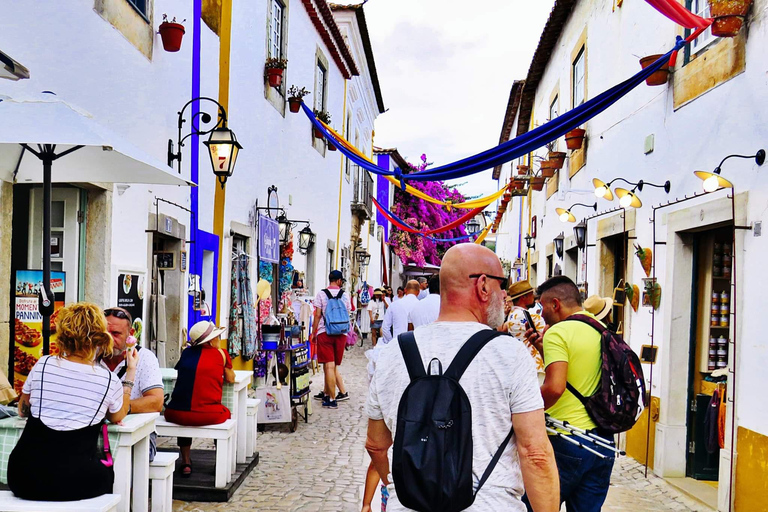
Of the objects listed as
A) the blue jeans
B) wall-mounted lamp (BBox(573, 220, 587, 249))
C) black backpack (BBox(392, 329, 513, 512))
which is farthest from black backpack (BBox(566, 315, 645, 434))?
wall-mounted lamp (BBox(573, 220, 587, 249))

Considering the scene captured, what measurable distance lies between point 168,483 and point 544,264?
1193 cm

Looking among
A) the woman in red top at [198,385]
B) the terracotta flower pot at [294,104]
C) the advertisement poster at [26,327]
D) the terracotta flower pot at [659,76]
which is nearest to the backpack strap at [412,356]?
the woman in red top at [198,385]

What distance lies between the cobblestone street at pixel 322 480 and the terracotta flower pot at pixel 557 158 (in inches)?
233

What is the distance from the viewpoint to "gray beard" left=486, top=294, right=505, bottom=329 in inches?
94.3

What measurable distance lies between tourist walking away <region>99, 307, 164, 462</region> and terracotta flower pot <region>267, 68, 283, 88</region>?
21.5 ft

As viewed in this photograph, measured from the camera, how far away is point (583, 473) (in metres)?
3.57

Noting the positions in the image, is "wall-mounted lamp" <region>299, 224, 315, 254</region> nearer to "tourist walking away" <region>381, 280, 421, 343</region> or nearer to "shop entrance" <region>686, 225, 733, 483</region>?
"tourist walking away" <region>381, 280, 421, 343</region>

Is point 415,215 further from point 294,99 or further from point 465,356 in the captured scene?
point 465,356

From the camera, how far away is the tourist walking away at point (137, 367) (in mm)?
4594

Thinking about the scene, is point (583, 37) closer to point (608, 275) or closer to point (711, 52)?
point (608, 275)

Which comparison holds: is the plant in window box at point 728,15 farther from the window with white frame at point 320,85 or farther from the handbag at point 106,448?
the window with white frame at point 320,85

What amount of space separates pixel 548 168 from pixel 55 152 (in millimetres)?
9663

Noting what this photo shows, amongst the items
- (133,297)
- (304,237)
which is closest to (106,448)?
(133,297)

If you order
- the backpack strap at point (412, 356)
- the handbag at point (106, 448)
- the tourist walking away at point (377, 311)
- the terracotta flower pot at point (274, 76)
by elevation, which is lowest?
the tourist walking away at point (377, 311)
